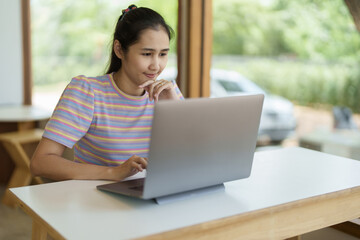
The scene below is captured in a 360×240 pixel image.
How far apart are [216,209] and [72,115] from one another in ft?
2.08

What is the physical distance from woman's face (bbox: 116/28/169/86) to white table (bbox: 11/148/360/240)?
0.44 m

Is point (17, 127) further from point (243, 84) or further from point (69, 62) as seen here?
point (69, 62)

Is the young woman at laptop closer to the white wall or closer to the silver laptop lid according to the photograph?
the silver laptop lid

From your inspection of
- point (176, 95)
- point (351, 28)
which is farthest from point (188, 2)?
point (176, 95)

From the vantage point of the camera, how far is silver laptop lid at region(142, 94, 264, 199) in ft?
3.88

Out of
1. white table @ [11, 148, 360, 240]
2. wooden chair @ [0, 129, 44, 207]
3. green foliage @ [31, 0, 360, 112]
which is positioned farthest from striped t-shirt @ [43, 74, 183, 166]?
wooden chair @ [0, 129, 44, 207]

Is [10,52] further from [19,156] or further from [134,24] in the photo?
[134,24]

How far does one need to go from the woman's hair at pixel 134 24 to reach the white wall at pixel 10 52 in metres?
2.78

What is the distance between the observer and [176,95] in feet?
5.93

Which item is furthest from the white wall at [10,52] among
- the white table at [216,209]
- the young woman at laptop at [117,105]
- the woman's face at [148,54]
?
the white table at [216,209]

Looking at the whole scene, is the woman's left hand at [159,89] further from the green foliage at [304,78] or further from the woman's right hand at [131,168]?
the green foliage at [304,78]

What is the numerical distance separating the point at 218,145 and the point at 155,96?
445 mm

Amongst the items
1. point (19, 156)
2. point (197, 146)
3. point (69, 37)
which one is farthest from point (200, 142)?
point (69, 37)

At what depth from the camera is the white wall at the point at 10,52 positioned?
14.0 feet
